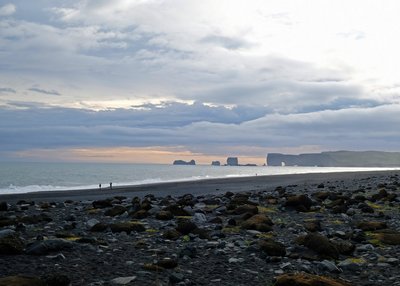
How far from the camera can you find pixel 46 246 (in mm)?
7027

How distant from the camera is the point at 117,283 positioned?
558 centimetres

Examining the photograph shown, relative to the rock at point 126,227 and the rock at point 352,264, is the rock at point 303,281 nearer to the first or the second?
the rock at point 352,264

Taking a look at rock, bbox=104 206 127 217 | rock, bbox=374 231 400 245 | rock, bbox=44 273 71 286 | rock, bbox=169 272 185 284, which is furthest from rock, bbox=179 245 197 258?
rock, bbox=104 206 127 217

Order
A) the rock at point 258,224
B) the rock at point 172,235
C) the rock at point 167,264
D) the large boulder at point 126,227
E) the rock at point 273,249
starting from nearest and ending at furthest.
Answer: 1. the rock at point 167,264
2. the rock at point 273,249
3. the rock at point 172,235
4. the large boulder at point 126,227
5. the rock at point 258,224

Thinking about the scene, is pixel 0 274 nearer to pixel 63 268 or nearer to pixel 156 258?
pixel 63 268

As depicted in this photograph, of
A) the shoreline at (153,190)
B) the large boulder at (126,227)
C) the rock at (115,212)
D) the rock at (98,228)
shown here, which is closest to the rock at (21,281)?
the large boulder at (126,227)

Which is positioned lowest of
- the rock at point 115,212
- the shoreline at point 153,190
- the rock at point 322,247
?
the shoreline at point 153,190

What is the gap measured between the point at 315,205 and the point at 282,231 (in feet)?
20.5

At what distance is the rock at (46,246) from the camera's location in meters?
6.85

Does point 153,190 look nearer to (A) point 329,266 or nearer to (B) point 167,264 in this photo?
(B) point 167,264

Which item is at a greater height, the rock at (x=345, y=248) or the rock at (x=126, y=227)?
the rock at (x=126, y=227)

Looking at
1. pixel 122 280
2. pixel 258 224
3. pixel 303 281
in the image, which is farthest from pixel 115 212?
pixel 303 281

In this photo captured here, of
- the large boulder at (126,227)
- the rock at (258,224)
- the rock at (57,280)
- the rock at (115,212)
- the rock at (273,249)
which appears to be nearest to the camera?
the rock at (57,280)

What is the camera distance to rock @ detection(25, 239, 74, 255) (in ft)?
22.5
